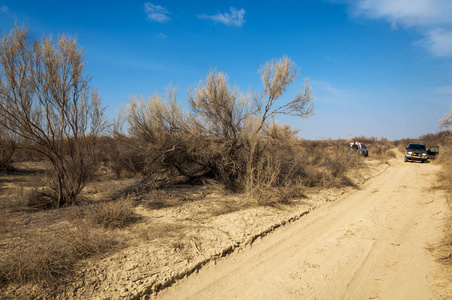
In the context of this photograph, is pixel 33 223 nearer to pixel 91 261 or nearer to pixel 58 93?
pixel 91 261

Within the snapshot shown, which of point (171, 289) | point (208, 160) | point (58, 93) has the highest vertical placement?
point (58, 93)

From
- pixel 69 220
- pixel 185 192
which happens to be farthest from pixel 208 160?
pixel 69 220

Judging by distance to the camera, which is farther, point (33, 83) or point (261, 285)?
point (33, 83)

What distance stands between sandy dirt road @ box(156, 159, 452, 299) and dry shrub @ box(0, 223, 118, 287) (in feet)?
5.27

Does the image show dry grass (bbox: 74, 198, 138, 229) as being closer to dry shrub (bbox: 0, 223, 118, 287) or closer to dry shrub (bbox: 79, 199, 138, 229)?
dry shrub (bbox: 79, 199, 138, 229)

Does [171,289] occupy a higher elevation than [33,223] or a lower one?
lower

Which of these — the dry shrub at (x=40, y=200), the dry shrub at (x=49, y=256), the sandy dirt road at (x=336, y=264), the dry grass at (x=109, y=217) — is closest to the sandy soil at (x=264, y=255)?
the sandy dirt road at (x=336, y=264)

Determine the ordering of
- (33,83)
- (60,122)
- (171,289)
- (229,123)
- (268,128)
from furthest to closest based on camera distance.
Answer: (268,128)
(229,123)
(60,122)
(33,83)
(171,289)

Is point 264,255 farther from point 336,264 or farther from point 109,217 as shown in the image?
point 109,217

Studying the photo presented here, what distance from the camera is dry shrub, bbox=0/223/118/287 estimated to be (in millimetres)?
3510

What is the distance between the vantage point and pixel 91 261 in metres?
4.14

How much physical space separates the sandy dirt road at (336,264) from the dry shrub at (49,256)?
5.27 ft

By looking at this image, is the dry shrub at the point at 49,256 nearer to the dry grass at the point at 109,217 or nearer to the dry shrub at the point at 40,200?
the dry grass at the point at 109,217

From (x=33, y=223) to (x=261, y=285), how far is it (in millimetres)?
5622
